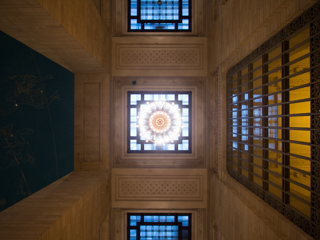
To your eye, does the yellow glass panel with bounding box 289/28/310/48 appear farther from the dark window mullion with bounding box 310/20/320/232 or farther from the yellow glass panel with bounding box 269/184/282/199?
the yellow glass panel with bounding box 269/184/282/199

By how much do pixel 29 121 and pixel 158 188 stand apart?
3.66 meters

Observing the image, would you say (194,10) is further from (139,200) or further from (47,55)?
(139,200)

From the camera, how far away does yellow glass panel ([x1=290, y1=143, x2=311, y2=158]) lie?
12.0 feet

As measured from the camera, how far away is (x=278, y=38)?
3.11 meters

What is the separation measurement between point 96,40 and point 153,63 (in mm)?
1658

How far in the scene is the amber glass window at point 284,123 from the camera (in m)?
2.38

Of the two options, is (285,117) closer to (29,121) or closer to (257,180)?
(257,180)

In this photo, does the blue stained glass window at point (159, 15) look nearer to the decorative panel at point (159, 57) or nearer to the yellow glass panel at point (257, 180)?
the decorative panel at point (159, 57)

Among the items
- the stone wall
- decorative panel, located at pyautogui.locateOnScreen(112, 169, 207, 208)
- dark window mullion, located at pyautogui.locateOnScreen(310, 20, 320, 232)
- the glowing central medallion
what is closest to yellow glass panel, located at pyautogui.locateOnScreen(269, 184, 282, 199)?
dark window mullion, located at pyautogui.locateOnScreen(310, 20, 320, 232)

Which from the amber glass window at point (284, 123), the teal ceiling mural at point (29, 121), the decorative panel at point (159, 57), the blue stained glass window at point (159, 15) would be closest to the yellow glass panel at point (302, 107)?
the amber glass window at point (284, 123)

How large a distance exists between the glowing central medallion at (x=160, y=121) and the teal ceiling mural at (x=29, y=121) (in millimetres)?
1772

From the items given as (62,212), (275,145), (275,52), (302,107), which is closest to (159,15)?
(275,52)

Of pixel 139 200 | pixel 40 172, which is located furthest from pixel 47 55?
pixel 139 200

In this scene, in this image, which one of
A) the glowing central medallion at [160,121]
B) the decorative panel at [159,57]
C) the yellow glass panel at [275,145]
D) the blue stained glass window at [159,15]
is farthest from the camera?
the blue stained glass window at [159,15]
